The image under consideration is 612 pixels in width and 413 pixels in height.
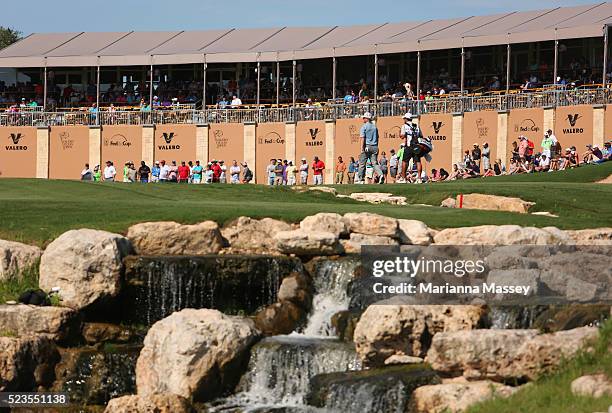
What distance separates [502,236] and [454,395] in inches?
240

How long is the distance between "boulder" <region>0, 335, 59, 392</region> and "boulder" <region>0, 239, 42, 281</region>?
235cm

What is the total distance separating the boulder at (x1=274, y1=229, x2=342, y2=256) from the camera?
21.3 m

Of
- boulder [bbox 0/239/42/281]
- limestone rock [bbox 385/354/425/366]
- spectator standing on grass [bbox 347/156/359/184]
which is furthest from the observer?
spectator standing on grass [bbox 347/156/359/184]

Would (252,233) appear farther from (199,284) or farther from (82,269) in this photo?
(82,269)

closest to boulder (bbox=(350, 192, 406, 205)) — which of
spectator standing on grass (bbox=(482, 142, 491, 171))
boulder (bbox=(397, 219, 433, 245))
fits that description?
boulder (bbox=(397, 219, 433, 245))

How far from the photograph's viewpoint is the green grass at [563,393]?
13664 mm

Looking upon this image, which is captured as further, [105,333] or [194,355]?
[105,333]

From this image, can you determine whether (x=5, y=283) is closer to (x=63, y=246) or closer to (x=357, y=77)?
(x=63, y=246)

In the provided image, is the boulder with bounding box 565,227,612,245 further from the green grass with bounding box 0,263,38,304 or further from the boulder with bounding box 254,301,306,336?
the green grass with bounding box 0,263,38,304

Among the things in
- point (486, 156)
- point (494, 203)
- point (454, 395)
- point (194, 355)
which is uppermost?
point (486, 156)

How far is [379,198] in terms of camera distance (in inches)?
1142

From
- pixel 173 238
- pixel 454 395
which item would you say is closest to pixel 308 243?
pixel 173 238

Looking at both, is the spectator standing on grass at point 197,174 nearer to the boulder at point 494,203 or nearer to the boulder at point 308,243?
the boulder at point 494,203

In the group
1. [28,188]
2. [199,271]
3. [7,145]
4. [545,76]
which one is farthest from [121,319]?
[7,145]
